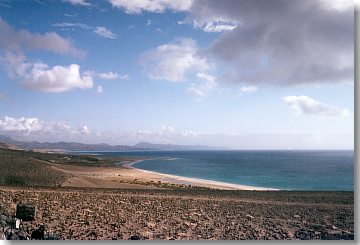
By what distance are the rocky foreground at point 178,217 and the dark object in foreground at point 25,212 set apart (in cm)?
8

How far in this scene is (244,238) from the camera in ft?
16.0

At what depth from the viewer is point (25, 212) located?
5.19m

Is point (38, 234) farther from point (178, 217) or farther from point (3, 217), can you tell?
point (178, 217)

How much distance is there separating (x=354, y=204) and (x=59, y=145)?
17.7 ft

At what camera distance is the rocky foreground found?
490 cm

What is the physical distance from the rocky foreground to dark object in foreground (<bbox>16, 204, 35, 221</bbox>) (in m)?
0.08

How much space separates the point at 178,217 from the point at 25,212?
7.17ft

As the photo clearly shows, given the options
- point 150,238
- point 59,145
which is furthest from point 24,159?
point 150,238

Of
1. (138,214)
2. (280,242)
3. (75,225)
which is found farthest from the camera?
(138,214)

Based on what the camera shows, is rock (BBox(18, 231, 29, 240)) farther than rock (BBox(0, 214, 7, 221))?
No

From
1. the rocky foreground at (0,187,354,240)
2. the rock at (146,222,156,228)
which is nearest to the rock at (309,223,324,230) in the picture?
the rocky foreground at (0,187,354,240)

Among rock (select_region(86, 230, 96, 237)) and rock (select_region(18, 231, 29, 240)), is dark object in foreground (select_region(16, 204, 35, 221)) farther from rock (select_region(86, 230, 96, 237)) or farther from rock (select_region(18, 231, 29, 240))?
rock (select_region(86, 230, 96, 237))

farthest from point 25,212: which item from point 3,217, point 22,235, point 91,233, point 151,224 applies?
point 151,224

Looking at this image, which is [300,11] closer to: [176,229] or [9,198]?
[176,229]
